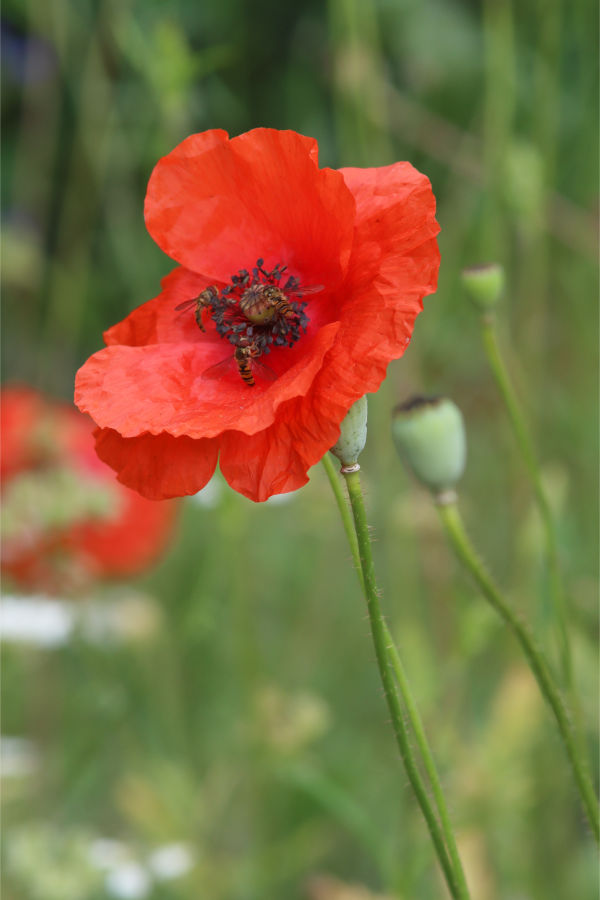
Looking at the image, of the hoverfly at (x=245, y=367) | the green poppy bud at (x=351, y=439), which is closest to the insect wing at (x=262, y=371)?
the hoverfly at (x=245, y=367)

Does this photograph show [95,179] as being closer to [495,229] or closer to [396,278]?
[495,229]

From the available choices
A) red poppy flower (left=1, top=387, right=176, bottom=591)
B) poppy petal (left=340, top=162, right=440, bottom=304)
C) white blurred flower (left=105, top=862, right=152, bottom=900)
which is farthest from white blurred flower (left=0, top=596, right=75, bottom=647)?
poppy petal (left=340, top=162, right=440, bottom=304)

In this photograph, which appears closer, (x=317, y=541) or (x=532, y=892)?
(x=532, y=892)

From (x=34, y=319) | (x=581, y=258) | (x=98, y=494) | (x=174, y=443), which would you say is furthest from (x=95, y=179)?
(x=174, y=443)

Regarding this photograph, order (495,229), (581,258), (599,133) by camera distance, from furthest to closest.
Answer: (581,258), (599,133), (495,229)

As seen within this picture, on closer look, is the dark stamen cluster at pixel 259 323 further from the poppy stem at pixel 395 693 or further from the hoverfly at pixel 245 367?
the poppy stem at pixel 395 693

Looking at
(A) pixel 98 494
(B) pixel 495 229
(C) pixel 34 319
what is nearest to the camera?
(A) pixel 98 494

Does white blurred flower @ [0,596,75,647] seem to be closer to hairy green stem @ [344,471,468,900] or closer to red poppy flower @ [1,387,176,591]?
red poppy flower @ [1,387,176,591]
